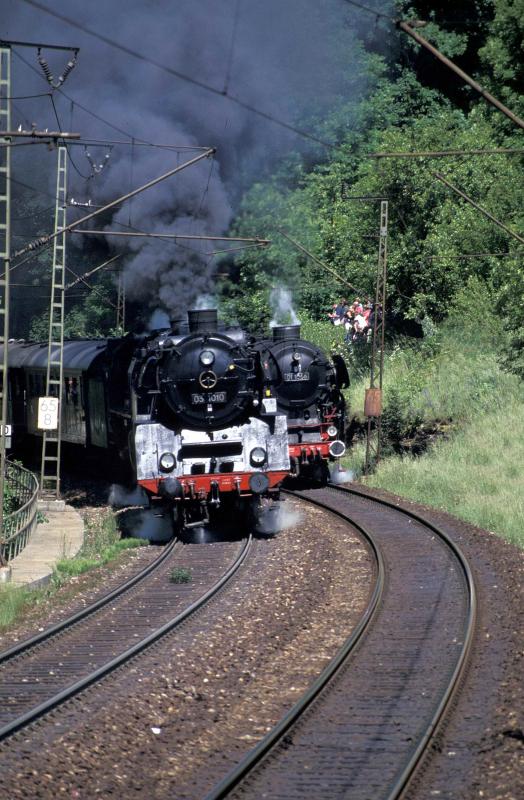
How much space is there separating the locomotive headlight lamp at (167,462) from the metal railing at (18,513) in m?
2.31

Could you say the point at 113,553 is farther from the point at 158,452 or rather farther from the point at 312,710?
the point at 312,710

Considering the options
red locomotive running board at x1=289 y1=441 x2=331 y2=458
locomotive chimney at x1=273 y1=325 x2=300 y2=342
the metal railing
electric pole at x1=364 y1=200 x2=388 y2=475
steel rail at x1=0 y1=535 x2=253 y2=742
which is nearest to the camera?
steel rail at x1=0 y1=535 x2=253 y2=742

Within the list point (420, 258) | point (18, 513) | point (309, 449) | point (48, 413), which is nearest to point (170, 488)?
point (18, 513)

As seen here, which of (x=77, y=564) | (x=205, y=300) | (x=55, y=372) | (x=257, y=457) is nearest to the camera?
(x=77, y=564)

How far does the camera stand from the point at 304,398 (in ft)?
74.4

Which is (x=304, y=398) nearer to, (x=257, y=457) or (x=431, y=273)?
(x=257, y=457)

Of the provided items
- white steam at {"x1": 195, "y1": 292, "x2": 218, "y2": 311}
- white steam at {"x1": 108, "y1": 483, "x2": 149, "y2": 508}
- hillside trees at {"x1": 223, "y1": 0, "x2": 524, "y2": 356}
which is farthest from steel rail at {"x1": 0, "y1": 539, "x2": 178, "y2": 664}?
hillside trees at {"x1": 223, "y1": 0, "x2": 524, "y2": 356}

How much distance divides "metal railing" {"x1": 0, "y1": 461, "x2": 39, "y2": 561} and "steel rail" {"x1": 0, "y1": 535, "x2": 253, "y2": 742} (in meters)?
3.30

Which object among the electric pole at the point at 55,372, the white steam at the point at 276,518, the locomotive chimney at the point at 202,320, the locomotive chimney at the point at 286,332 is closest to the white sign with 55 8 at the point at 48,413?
the electric pole at the point at 55,372

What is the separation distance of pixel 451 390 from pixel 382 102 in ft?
80.0

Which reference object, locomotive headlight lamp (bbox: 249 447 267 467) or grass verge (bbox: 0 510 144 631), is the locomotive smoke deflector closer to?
grass verge (bbox: 0 510 144 631)

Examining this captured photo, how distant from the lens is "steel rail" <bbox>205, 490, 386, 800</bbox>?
6.85 m

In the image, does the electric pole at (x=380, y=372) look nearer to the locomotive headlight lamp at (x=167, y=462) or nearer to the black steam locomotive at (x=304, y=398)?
the black steam locomotive at (x=304, y=398)

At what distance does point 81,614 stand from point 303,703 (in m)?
4.35
